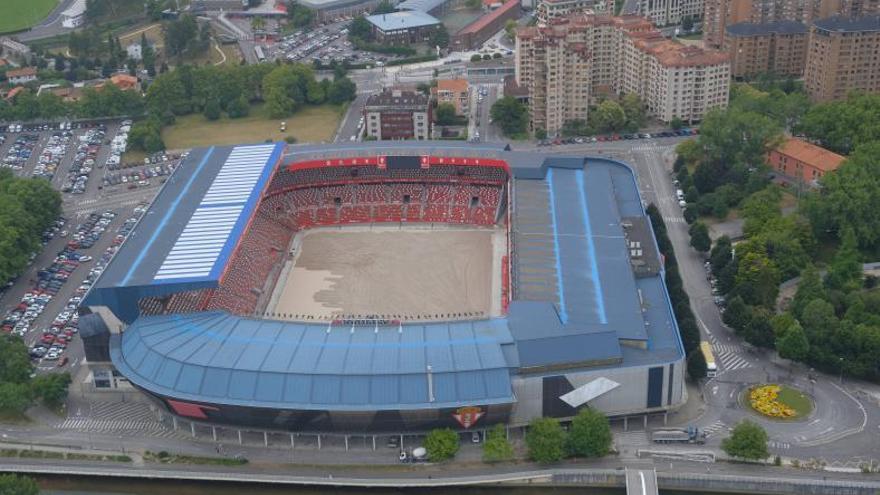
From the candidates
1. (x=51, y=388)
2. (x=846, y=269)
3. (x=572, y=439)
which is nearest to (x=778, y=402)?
(x=572, y=439)

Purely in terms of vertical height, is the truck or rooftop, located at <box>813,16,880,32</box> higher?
rooftop, located at <box>813,16,880,32</box>

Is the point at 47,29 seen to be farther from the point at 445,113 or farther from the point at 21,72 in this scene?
the point at 445,113

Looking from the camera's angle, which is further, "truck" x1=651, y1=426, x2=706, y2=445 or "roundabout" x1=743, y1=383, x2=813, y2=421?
"roundabout" x1=743, y1=383, x2=813, y2=421

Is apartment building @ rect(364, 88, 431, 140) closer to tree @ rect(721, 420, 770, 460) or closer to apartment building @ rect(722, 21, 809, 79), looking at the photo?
apartment building @ rect(722, 21, 809, 79)

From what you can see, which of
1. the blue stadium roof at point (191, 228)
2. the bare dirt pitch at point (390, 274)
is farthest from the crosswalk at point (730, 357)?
the blue stadium roof at point (191, 228)

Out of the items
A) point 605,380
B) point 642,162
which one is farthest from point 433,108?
point 605,380

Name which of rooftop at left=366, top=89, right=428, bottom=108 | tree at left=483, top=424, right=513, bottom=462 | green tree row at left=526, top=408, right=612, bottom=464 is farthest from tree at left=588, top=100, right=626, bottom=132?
tree at left=483, top=424, right=513, bottom=462

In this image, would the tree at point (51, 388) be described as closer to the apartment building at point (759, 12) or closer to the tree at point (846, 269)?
the tree at point (846, 269)

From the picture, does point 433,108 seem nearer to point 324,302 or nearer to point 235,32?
point 324,302
